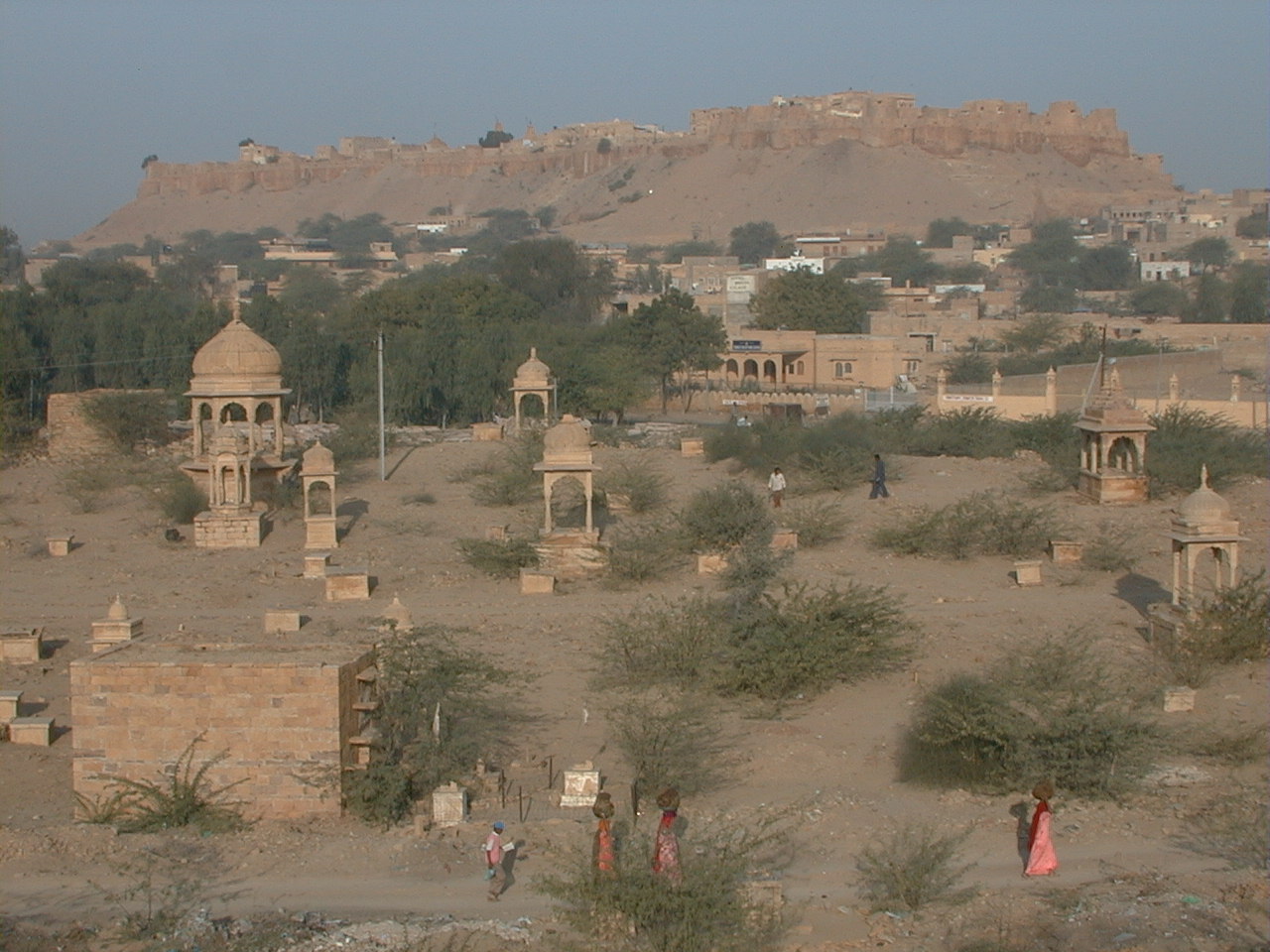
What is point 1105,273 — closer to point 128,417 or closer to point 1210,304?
point 1210,304

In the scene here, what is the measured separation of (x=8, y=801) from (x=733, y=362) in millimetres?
36446

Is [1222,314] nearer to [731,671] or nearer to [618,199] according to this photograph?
[731,671]

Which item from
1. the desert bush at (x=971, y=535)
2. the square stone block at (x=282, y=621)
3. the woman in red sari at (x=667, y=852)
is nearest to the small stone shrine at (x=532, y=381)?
the desert bush at (x=971, y=535)

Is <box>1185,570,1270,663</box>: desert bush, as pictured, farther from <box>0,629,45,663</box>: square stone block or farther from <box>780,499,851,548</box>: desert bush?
<box>0,629,45,663</box>: square stone block

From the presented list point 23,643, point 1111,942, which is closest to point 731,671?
point 1111,942

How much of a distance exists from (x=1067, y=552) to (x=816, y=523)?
8.96ft

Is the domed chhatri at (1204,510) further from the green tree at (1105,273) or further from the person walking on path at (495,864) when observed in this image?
the green tree at (1105,273)

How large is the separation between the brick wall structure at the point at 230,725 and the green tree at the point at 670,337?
3017cm

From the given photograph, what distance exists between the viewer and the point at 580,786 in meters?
10.0

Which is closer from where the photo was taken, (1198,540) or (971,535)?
(1198,540)

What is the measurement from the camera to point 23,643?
1389cm

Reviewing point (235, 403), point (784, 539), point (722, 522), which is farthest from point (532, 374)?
point (722, 522)

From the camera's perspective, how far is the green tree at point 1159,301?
62312 mm

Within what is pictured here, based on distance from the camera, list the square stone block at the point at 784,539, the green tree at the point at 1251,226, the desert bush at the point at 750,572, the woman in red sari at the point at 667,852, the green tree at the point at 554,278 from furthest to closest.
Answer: the green tree at the point at 1251,226 → the green tree at the point at 554,278 → the square stone block at the point at 784,539 → the desert bush at the point at 750,572 → the woman in red sari at the point at 667,852
